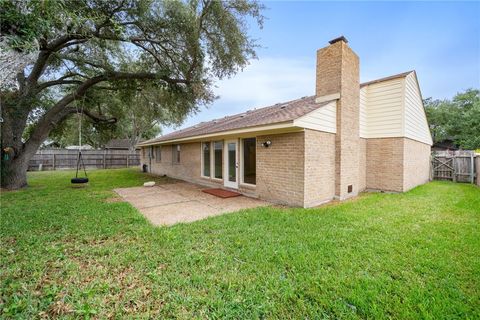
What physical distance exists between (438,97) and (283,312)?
40.8 meters

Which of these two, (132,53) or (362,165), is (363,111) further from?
(132,53)

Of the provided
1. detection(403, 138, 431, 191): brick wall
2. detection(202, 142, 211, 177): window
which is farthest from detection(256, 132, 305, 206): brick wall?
detection(403, 138, 431, 191): brick wall

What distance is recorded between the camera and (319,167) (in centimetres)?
626

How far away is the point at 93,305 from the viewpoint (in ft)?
7.16

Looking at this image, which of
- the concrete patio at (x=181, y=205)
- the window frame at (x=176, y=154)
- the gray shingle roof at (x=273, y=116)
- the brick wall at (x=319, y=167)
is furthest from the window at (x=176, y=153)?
the brick wall at (x=319, y=167)

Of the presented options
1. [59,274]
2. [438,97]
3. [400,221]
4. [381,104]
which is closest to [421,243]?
[400,221]

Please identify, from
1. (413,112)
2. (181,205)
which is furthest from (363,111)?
(181,205)

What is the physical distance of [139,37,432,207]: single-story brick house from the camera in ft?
19.8

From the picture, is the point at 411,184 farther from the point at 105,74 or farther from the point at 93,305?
the point at 105,74

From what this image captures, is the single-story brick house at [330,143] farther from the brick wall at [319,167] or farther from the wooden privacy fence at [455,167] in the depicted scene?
the wooden privacy fence at [455,167]

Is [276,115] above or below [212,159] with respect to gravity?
above

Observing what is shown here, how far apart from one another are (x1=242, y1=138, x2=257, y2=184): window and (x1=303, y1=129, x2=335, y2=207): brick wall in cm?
210

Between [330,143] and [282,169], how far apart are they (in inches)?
70.0

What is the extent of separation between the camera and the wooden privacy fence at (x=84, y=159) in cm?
1753
